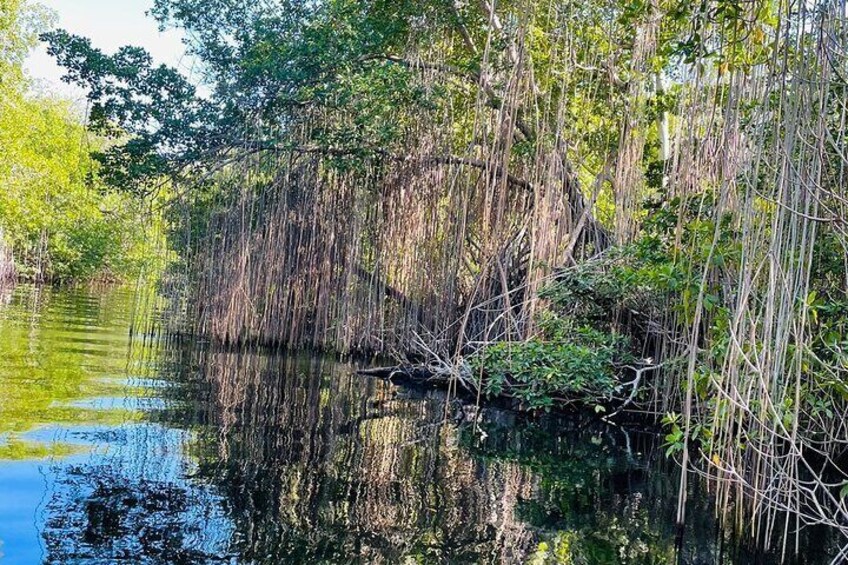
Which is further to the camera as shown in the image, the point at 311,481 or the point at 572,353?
the point at 572,353

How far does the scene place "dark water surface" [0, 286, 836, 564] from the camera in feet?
9.37

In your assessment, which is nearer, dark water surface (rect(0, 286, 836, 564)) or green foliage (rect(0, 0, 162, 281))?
dark water surface (rect(0, 286, 836, 564))

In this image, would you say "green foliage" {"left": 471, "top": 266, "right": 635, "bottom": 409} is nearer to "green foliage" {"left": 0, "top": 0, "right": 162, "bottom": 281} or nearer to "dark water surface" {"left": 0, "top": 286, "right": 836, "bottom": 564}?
"dark water surface" {"left": 0, "top": 286, "right": 836, "bottom": 564}

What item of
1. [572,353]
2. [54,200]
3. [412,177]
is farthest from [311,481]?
[54,200]

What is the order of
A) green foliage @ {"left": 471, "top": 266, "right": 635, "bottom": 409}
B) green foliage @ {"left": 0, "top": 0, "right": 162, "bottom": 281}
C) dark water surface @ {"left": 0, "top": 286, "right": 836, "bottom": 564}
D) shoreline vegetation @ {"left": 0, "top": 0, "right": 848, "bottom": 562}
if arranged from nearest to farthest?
1. dark water surface @ {"left": 0, "top": 286, "right": 836, "bottom": 564}
2. green foliage @ {"left": 471, "top": 266, "right": 635, "bottom": 409}
3. shoreline vegetation @ {"left": 0, "top": 0, "right": 848, "bottom": 562}
4. green foliage @ {"left": 0, "top": 0, "right": 162, "bottom": 281}

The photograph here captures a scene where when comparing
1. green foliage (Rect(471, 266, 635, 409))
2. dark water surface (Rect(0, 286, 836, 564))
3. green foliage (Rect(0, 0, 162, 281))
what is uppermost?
green foliage (Rect(0, 0, 162, 281))

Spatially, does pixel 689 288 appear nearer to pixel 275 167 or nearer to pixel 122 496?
pixel 122 496

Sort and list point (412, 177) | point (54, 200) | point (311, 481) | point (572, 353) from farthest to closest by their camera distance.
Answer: point (54, 200)
point (412, 177)
point (572, 353)
point (311, 481)

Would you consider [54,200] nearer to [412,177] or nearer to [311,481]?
[412,177]

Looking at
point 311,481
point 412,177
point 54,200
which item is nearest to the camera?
point 311,481

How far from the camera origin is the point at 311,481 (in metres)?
3.75

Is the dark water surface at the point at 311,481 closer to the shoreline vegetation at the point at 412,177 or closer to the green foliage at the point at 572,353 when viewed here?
the green foliage at the point at 572,353

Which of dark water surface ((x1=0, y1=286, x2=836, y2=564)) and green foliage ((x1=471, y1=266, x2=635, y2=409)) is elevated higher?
green foliage ((x1=471, y1=266, x2=635, y2=409))

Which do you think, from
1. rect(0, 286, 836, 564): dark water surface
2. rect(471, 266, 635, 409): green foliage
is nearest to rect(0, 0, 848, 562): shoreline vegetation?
rect(471, 266, 635, 409): green foliage
